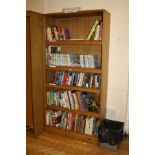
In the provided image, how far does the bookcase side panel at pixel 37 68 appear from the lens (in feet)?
9.61

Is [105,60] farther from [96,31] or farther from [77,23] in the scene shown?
[77,23]

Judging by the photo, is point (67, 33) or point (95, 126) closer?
point (95, 126)

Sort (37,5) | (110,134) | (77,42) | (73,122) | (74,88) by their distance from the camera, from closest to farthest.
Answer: (110,134), (77,42), (74,88), (73,122), (37,5)

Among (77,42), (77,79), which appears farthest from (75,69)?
(77,42)

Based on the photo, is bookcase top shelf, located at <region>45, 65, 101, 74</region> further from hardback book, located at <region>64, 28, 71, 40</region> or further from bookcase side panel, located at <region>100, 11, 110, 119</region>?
hardback book, located at <region>64, 28, 71, 40</region>

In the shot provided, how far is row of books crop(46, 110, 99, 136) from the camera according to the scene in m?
2.98

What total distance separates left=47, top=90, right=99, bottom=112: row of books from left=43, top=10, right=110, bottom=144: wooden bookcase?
0.07 meters

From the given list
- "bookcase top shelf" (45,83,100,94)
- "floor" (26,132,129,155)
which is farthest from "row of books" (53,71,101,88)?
"floor" (26,132,129,155)

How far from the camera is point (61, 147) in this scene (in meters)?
2.80

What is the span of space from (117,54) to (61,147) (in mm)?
1599

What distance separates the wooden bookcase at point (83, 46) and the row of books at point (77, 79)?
8 cm

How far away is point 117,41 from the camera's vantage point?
2947mm

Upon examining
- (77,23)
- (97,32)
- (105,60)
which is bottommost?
(105,60)
